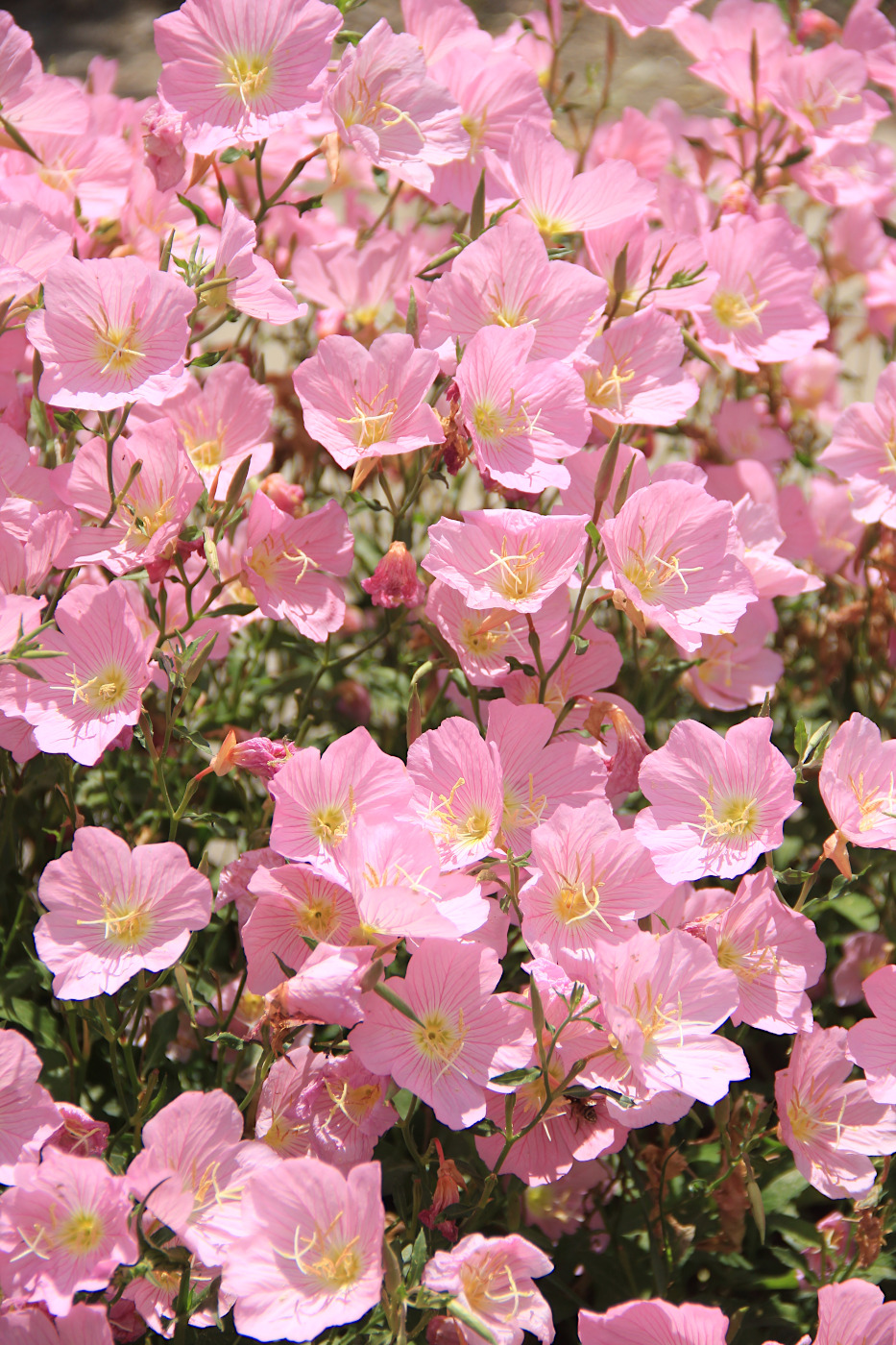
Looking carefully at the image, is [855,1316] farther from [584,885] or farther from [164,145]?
[164,145]

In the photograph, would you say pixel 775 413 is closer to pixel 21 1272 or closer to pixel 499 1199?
pixel 499 1199

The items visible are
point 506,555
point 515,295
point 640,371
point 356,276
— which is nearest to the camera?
point 506,555

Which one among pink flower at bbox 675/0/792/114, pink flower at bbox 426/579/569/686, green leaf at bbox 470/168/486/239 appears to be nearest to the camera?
pink flower at bbox 426/579/569/686

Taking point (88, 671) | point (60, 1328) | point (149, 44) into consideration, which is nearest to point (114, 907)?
point (88, 671)

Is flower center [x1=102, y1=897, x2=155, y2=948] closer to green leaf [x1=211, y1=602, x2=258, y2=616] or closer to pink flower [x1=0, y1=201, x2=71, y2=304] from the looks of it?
green leaf [x1=211, y1=602, x2=258, y2=616]

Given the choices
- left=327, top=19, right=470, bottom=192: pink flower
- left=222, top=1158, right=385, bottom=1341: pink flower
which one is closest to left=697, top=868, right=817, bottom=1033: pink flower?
left=222, top=1158, right=385, bottom=1341: pink flower

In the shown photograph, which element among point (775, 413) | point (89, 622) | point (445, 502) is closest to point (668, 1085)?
point (89, 622)
